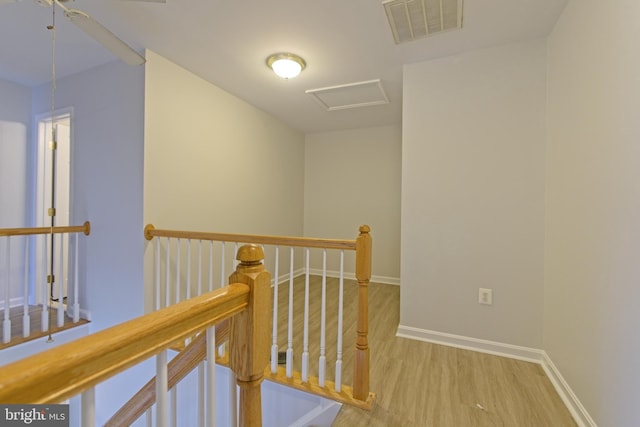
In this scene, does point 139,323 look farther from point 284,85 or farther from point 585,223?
point 284,85

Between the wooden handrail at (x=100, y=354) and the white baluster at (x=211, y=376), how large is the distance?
0.08 m

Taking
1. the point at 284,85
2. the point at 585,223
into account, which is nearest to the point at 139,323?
the point at 585,223

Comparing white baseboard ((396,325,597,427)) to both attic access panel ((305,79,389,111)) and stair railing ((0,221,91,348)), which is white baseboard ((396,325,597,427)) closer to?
attic access panel ((305,79,389,111))

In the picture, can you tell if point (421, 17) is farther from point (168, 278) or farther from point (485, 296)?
point (168, 278)

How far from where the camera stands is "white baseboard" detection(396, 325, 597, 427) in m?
1.50

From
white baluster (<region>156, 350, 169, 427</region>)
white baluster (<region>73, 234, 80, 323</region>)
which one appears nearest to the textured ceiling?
white baluster (<region>73, 234, 80, 323</region>)

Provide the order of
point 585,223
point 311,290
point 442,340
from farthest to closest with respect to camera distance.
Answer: point 311,290
point 442,340
point 585,223

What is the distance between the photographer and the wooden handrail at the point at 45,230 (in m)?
2.15

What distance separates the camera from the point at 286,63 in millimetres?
2340

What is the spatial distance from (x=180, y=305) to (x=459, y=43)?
2596mm

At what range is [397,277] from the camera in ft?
13.4

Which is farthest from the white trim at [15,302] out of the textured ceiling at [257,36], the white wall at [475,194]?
the white wall at [475,194]

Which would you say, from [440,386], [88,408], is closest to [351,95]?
[440,386]

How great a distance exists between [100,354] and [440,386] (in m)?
1.97
